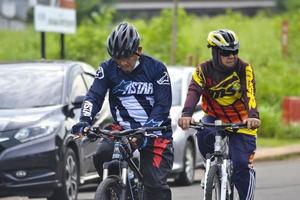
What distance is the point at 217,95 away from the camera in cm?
790

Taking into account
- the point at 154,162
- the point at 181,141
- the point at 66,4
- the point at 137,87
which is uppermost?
the point at 66,4

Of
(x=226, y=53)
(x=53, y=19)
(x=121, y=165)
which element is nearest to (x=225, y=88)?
(x=226, y=53)

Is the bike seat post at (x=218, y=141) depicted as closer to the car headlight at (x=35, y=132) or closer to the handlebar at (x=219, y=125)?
the handlebar at (x=219, y=125)

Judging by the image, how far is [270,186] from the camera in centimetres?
1273

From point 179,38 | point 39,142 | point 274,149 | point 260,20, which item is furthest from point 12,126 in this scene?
point 260,20

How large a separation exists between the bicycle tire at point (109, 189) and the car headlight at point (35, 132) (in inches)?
129

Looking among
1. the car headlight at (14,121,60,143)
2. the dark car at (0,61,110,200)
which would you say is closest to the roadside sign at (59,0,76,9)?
the dark car at (0,61,110,200)

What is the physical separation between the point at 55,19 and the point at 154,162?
14322 mm

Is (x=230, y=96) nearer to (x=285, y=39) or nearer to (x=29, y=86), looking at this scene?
(x=29, y=86)

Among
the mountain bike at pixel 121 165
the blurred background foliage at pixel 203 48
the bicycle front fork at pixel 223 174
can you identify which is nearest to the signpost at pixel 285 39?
the blurred background foliage at pixel 203 48

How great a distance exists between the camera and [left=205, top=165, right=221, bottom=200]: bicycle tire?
7320 mm

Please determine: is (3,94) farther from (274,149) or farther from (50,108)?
(274,149)

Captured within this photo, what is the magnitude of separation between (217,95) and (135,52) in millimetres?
1131

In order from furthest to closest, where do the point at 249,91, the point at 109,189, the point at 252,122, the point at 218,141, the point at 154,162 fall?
the point at 249,91
the point at 218,141
the point at 252,122
the point at 154,162
the point at 109,189
